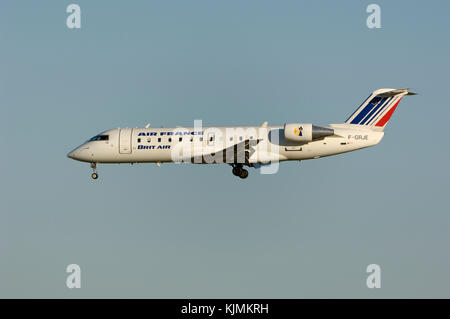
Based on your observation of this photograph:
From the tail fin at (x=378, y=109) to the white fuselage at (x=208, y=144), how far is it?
1.82ft

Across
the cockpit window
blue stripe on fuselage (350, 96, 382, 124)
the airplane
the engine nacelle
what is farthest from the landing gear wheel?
the cockpit window

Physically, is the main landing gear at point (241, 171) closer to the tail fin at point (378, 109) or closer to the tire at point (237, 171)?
the tire at point (237, 171)

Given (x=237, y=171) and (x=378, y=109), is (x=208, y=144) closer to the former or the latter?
(x=237, y=171)

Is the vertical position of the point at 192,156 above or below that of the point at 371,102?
below

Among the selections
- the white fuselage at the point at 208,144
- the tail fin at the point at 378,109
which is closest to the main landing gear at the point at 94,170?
the white fuselage at the point at 208,144

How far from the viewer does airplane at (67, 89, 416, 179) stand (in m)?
50.8

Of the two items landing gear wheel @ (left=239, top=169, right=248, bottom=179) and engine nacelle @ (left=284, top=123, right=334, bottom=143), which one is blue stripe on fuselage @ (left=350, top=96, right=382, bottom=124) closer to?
engine nacelle @ (left=284, top=123, right=334, bottom=143)

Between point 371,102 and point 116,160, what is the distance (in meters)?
16.9

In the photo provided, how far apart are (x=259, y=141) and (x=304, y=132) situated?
3052 millimetres

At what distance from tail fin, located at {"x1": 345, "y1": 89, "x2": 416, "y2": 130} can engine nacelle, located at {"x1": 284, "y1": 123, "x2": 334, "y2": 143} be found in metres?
2.56
